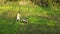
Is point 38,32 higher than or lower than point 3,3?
lower

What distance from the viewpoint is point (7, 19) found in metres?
10.8

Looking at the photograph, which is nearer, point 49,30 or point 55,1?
point 49,30

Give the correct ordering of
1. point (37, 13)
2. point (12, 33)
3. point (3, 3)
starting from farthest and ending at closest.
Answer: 1. point (3, 3)
2. point (37, 13)
3. point (12, 33)

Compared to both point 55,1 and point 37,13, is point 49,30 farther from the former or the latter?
point 55,1

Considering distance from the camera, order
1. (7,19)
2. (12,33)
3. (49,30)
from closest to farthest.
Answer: (12,33) < (49,30) < (7,19)

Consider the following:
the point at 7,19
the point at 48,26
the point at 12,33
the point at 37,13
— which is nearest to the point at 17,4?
the point at 37,13

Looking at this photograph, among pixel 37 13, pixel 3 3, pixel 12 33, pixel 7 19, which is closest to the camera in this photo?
pixel 12 33

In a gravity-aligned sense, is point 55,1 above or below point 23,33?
above

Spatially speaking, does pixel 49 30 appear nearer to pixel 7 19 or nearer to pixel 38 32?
pixel 38 32

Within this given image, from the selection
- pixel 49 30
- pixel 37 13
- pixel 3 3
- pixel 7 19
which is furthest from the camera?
pixel 3 3

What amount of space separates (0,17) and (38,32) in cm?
245

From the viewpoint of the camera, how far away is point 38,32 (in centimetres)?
962

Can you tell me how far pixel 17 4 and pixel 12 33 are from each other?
425cm

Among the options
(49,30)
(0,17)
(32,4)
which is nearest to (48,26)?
(49,30)
